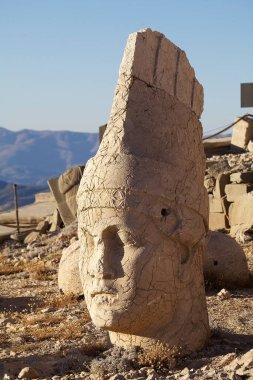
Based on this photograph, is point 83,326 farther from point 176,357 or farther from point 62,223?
point 62,223

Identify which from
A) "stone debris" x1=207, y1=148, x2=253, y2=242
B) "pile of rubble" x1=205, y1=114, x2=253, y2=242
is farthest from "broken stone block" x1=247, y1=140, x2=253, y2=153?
"stone debris" x1=207, y1=148, x2=253, y2=242

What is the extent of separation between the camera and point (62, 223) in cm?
1981

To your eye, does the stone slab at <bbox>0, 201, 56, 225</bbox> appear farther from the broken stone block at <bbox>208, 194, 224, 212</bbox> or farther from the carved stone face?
the carved stone face

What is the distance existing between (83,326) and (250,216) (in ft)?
22.3

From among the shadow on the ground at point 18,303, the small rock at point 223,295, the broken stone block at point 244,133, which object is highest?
the broken stone block at point 244,133

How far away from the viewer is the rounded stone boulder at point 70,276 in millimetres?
10336

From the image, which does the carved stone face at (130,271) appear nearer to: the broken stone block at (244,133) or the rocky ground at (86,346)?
the rocky ground at (86,346)

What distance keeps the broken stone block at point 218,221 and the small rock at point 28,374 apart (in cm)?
946

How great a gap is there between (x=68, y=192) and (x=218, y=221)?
490 cm

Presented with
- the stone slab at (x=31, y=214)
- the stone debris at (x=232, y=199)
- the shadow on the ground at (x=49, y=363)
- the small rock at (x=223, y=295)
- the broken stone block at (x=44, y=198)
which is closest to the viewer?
the shadow on the ground at (x=49, y=363)

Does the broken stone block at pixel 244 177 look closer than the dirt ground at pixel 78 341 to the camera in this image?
No

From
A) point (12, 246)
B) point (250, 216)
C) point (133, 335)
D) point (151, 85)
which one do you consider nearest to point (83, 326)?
point (133, 335)

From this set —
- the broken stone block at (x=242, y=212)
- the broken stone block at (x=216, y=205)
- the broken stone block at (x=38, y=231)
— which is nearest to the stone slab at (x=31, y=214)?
the broken stone block at (x=38, y=231)

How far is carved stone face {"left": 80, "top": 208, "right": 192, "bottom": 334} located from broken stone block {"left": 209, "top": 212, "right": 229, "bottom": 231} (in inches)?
356
